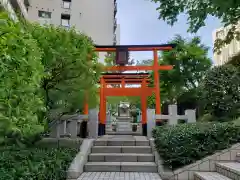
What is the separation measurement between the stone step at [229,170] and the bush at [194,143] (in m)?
0.39

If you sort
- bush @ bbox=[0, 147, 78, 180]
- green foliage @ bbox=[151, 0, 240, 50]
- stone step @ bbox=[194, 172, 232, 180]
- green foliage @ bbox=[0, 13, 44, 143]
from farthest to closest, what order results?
1. stone step @ bbox=[194, 172, 232, 180]
2. bush @ bbox=[0, 147, 78, 180]
3. green foliage @ bbox=[151, 0, 240, 50]
4. green foliage @ bbox=[0, 13, 44, 143]

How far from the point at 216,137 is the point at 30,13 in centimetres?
2202

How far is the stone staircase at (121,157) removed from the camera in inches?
241

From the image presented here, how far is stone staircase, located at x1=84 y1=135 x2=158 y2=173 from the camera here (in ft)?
20.1

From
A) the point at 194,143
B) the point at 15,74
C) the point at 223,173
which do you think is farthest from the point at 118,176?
the point at 15,74

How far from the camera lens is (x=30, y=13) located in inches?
931

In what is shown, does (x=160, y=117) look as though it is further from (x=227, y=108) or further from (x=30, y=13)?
(x=30, y=13)

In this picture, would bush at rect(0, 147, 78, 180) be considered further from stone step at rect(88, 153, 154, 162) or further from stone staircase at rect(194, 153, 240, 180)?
stone staircase at rect(194, 153, 240, 180)

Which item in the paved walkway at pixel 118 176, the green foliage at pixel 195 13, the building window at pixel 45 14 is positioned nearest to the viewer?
the green foliage at pixel 195 13

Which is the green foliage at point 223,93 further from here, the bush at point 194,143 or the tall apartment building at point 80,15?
the tall apartment building at point 80,15

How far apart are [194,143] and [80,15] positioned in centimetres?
2263

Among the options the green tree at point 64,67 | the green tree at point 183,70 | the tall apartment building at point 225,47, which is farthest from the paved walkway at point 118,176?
the green tree at point 183,70

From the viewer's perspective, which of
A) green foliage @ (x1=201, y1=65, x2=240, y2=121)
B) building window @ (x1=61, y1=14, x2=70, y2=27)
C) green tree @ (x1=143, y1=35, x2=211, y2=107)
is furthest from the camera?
building window @ (x1=61, y1=14, x2=70, y2=27)

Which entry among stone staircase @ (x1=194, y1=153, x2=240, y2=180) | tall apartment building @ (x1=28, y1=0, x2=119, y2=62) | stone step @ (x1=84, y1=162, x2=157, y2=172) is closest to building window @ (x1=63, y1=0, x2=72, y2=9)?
tall apartment building @ (x1=28, y1=0, x2=119, y2=62)
